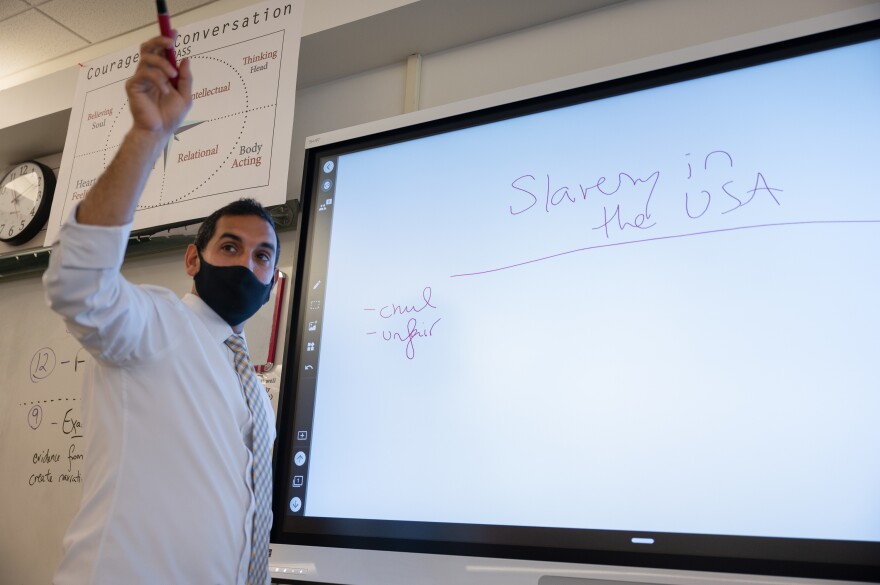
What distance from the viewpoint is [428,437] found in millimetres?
1322

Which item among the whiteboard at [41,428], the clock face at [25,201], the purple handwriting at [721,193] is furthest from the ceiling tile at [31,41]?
the purple handwriting at [721,193]

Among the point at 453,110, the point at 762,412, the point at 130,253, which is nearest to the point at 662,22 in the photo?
the point at 453,110

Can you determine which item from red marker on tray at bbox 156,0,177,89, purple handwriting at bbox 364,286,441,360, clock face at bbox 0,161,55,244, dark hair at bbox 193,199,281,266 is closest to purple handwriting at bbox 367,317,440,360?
purple handwriting at bbox 364,286,441,360

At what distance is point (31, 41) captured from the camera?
247cm

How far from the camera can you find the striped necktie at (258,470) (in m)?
1.15

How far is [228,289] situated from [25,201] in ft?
5.82

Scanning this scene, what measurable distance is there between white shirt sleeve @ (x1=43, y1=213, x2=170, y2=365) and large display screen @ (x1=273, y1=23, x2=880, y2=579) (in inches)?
21.9

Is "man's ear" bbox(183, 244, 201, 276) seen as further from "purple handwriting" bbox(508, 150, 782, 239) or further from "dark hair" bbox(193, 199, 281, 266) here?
"purple handwriting" bbox(508, 150, 782, 239)

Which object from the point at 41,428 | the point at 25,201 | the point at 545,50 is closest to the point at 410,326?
the point at 545,50

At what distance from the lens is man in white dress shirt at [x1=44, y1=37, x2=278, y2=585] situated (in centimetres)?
88

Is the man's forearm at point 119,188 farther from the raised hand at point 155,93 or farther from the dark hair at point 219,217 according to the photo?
the dark hair at point 219,217

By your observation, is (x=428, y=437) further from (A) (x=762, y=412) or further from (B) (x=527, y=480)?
(A) (x=762, y=412)

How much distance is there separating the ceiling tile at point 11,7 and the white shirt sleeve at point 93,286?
1.88m

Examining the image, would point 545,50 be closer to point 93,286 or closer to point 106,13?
point 93,286
